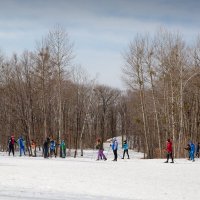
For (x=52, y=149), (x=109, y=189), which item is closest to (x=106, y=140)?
(x=52, y=149)

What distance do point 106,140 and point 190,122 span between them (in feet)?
147

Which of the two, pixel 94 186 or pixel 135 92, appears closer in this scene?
pixel 94 186

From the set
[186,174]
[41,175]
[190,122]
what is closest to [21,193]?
[41,175]

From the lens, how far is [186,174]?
77.3 ft

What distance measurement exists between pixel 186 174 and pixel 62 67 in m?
24.9

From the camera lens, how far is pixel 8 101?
53.5 m

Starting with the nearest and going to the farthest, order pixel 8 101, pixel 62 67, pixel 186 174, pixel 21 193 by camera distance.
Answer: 1. pixel 21 193
2. pixel 186 174
3. pixel 62 67
4. pixel 8 101

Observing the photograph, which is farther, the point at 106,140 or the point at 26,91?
the point at 106,140

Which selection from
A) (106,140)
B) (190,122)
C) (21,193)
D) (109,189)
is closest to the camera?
(21,193)

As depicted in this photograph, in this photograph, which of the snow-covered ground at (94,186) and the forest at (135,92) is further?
the forest at (135,92)

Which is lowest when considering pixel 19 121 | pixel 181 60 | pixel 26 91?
pixel 19 121

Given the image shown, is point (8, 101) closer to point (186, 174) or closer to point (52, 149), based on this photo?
point (52, 149)

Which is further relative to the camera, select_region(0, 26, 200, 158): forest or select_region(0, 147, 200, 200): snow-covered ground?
select_region(0, 26, 200, 158): forest

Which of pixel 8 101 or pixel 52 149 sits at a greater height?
pixel 8 101
